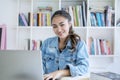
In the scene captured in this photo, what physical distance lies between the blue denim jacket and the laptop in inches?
16.3

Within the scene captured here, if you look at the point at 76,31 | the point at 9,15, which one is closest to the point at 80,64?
the point at 76,31

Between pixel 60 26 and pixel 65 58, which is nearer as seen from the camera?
pixel 65 58

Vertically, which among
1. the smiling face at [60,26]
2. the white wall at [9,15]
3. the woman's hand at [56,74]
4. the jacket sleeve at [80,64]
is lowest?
the woman's hand at [56,74]

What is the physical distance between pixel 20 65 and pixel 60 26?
2.33 feet

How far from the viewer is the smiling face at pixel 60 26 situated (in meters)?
1.81

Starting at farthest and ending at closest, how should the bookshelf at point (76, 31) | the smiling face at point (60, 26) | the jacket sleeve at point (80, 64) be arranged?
the bookshelf at point (76, 31) < the smiling face at point (60, 26) < the jacket sleeve at point (80, 64)

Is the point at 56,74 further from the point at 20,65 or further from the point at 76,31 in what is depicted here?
the point at 76,31

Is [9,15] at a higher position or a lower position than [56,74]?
higher

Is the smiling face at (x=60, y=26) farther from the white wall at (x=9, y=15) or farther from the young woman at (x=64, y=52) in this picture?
the white wall at (x=9, y=15)

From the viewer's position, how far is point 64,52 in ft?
5.64

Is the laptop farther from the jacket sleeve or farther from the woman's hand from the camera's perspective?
the jacket sleeve

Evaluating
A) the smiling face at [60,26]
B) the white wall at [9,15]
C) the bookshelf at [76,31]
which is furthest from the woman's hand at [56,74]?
the white wall at [9,15]

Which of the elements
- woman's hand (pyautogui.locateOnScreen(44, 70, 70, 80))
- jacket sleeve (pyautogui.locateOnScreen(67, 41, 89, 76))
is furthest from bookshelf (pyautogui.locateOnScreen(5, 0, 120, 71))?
woman's hand (pyautogui.locateOnScreen(44, 70, 70, 80))

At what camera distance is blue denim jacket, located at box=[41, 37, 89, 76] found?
5.36 feet
